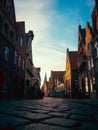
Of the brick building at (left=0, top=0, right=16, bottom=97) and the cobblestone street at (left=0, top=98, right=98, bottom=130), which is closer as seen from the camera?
A: the cobblestone street at (left=0, top=98, right=98, bottom=130)

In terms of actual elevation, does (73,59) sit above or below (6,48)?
above

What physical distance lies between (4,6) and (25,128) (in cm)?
1640

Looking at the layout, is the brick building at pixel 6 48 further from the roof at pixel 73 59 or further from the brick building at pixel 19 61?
the roof at pixel 73 59

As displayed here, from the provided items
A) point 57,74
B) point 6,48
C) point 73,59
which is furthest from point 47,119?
point 57,74

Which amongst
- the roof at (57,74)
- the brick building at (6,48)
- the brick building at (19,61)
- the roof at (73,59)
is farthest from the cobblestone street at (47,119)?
the roof at (57,74)

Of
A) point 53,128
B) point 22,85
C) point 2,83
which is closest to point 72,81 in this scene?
point 22,85

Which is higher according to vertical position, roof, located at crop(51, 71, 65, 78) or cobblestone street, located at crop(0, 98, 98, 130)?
roof, located at crop(51, 71, 65, 78)

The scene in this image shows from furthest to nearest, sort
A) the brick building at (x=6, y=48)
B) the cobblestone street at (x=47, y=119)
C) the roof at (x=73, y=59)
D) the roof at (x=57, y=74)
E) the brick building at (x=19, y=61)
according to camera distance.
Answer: the roof at (x=57, y=74), the roof at (x=73, y=59), the brick building at (x=19, y=61), the brick building at (x=6, y=48), the cobblestone street at (x=47, y=119)

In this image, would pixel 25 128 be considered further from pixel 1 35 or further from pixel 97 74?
pixel 97 74

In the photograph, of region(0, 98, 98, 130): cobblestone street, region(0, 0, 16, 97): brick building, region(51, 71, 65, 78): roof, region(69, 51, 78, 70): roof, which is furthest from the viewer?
region(51, 71, 65, 78): roof

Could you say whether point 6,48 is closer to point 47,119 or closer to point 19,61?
point 19,61

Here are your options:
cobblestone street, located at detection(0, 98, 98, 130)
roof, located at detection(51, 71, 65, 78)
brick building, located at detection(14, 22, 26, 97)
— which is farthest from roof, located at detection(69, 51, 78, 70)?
cobblestone street, located at detection(0, 98, 98, 130)

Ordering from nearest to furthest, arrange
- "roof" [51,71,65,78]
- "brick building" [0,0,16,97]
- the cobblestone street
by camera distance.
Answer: the cobblestone street → "brick building" [0,0,16,97] → "roof" [51,71,65,78]

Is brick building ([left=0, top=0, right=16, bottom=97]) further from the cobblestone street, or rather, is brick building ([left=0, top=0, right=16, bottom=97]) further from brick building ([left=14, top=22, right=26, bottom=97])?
the cobblestone street
